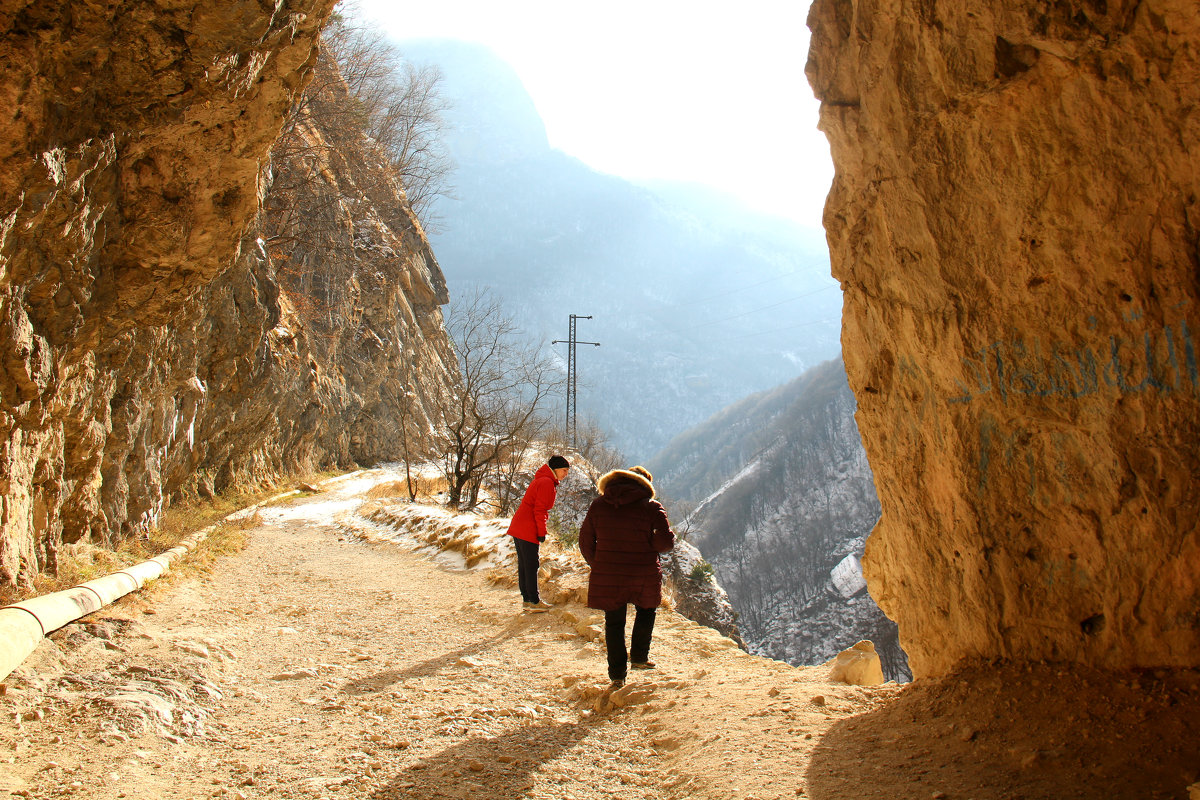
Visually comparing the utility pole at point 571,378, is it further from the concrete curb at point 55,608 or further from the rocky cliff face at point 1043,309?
the rocky cliff face at point 1043,309

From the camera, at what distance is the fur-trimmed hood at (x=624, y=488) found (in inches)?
174

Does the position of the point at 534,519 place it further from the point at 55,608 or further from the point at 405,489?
the point at 405,489

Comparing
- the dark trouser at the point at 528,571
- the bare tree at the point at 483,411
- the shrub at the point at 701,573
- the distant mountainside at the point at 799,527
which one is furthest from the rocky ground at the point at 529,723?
the distant mountainside at the point at 799,527

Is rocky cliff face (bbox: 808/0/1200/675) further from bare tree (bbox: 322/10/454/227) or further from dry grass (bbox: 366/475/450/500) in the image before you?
bare tree (bbox: 322/10/454/227)

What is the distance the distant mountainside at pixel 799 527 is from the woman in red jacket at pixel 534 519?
32361 mm

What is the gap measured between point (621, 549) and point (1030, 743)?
2.32 metres

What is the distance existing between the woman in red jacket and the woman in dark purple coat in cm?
183

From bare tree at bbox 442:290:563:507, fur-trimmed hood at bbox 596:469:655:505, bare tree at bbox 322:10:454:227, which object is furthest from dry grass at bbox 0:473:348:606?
bare tree at bbox 322:10:454:227

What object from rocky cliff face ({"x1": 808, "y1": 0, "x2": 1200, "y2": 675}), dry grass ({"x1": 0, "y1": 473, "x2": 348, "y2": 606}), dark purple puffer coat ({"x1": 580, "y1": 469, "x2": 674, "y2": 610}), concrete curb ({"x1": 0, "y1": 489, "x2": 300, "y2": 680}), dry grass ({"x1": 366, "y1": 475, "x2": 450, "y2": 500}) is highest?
rocky cliff face ({"x1": 808, "y1": 0, "x2": 1200, "y2": 675})

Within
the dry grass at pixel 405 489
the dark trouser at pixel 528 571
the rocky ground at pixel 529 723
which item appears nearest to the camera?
the rocky ground at pixel 529 723

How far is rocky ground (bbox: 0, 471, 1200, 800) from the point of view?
2688mm

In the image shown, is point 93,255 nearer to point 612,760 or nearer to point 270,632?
point 270,632

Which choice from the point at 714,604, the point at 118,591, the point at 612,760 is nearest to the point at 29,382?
the point at 118,591

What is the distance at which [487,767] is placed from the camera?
3346mm
